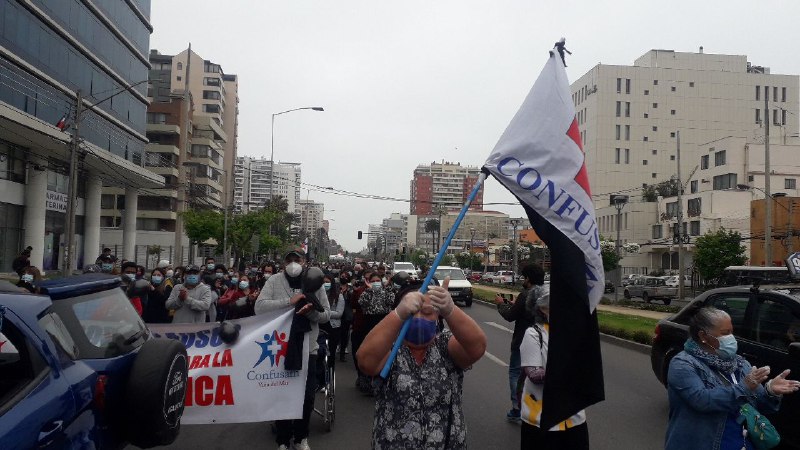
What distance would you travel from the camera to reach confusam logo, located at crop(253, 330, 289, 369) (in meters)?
6.21

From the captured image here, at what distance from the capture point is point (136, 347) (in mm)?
4383

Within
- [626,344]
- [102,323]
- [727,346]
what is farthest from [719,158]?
[102,323]

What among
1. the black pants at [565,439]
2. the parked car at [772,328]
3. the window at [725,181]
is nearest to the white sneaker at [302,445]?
the black pants at [565,439]

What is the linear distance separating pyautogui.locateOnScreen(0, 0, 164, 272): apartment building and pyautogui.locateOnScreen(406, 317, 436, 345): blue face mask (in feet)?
81.3

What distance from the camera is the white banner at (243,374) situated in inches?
235

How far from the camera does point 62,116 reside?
3538 cm

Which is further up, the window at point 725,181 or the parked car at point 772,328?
the window at point 725,181

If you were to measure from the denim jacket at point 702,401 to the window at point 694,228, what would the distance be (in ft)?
204

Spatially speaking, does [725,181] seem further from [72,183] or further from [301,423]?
[301,423]

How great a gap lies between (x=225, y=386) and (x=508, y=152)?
370 cm

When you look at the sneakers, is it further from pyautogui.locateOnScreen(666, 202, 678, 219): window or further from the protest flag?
pyautogui.locateOnScreen(666, 202, 678, 219): window

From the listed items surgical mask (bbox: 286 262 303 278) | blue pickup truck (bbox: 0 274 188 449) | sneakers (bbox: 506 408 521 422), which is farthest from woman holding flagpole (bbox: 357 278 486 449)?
Result: sneakers (bbox: 506 408 521 422)

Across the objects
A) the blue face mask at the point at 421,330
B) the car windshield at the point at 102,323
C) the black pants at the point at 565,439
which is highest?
the blue face mask at the point at 421,330

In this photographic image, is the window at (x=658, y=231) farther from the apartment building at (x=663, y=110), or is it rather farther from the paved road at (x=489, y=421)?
the paved road at (x=489, y=421)
